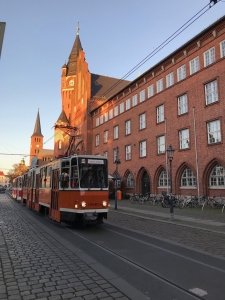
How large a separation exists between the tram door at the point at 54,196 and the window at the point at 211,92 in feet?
52.9

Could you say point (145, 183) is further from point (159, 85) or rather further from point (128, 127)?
point (159, 85)

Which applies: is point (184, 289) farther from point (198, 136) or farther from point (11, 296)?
point (198, 136)

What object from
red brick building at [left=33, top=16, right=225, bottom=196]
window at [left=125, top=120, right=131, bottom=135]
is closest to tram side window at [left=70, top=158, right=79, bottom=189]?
red brick building at [left=33, top=16, right=225, bottom=196]

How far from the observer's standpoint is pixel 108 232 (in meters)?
10.5

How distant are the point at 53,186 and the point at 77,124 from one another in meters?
42.6

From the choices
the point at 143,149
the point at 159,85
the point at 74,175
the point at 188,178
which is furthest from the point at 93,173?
the point at 143,149

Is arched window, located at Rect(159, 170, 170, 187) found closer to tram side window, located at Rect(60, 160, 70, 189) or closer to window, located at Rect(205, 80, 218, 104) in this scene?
window, located at Rect(205, 80, 218, 104)

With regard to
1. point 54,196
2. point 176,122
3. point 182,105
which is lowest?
point 54,196

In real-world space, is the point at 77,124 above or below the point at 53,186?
above

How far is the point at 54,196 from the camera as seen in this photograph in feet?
41.1

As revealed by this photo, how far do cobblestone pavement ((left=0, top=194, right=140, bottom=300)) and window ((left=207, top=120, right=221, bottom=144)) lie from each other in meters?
18.0

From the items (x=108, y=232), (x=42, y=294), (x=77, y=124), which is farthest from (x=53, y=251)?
(x=77, y=124)

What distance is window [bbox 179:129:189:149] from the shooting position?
1009 inches

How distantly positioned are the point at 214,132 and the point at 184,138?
359 centimetres
